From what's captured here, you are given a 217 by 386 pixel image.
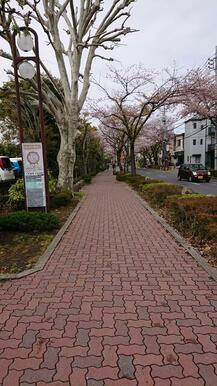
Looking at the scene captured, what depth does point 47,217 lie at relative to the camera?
305 inches

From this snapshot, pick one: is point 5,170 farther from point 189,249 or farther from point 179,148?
point 179,148

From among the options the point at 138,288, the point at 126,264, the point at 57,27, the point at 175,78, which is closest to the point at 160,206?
the point at 126,264

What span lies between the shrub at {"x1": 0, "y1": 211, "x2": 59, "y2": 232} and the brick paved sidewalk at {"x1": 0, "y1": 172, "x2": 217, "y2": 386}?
1.87 metres

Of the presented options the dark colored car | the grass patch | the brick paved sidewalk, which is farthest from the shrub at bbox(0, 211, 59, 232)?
the dark colored car

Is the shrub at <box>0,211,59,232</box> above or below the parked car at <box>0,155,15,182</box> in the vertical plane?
below

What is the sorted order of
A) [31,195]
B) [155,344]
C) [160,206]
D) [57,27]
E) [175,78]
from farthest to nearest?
[175,78] → [57,27] → [160,206] → [31,195] → [155,344]

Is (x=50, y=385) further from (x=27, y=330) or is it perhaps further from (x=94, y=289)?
(x=94, y=289)

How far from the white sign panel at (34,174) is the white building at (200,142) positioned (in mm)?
43094

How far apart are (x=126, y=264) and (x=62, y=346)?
2436 millimetres

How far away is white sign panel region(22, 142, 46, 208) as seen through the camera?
9.23 m

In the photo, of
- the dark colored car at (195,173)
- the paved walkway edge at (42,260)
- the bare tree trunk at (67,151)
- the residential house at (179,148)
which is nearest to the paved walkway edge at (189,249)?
the paved walkway edge at (42,260)

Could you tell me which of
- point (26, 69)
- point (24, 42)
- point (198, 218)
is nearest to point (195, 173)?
point (26, 69)

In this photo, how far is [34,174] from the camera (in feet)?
30.6

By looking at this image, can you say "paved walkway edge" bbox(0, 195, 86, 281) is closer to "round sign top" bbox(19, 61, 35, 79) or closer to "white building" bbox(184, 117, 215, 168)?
"round sign top" bbox(19, 61, 35, 79)
